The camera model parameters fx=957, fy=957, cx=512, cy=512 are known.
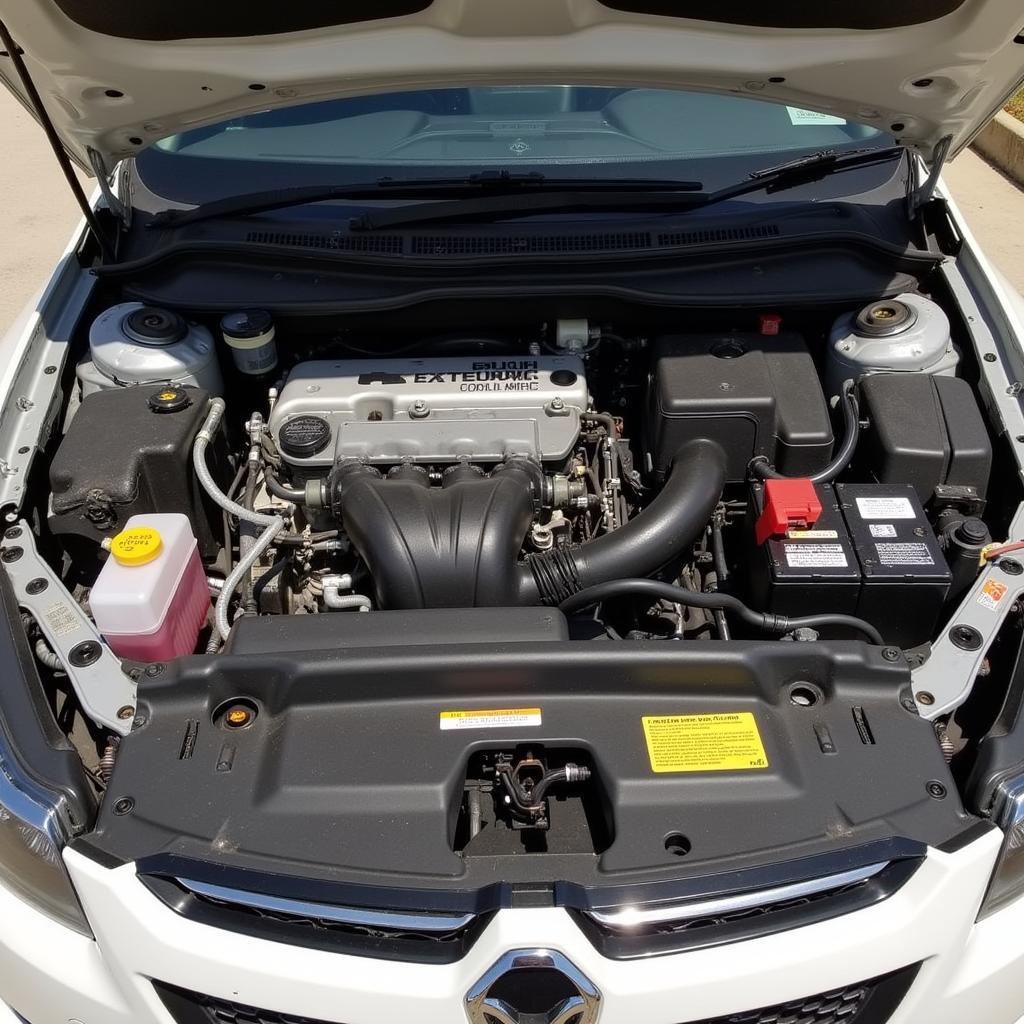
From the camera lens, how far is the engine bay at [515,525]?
63.7 inches

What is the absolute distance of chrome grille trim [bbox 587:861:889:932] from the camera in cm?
135

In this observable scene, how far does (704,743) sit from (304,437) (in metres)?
1.14

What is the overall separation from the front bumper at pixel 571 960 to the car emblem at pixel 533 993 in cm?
1

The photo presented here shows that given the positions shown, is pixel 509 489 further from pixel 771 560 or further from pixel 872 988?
pixel 872 988

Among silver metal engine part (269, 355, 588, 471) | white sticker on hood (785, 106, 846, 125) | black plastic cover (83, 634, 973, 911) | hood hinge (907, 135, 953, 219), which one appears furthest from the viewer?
white sticker on hood (785, 106, 846, 125)

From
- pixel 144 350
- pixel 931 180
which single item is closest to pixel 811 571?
pixel 931 180

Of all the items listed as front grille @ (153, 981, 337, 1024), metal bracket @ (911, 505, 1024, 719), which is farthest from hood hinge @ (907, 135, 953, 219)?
front grille @ (153, 981, 337, 1024)

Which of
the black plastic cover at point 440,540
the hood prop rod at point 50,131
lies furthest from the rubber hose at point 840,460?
the hood prop rod at point 50,131

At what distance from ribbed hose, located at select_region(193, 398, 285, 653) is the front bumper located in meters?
0.58

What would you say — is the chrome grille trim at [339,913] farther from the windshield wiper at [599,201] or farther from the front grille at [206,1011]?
the windshield wiper at [599,201]

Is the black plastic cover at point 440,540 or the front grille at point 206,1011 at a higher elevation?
the black plastic cover at point 440,540

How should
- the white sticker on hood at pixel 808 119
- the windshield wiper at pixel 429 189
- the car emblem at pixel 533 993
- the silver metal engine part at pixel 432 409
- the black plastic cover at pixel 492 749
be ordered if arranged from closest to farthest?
the car emblem at pixel 533 993 < the black plastic cover at pixel 492 749 < the silver metal engine part at pixel 432 409 < the windshield wiper at pixel 429 189 < the white sticker on hood at pixel 808 119

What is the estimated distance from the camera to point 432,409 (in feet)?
7.52

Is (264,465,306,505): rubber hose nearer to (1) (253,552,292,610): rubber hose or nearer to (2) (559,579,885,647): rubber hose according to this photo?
(1) (253,552,292,610): rubber hose
